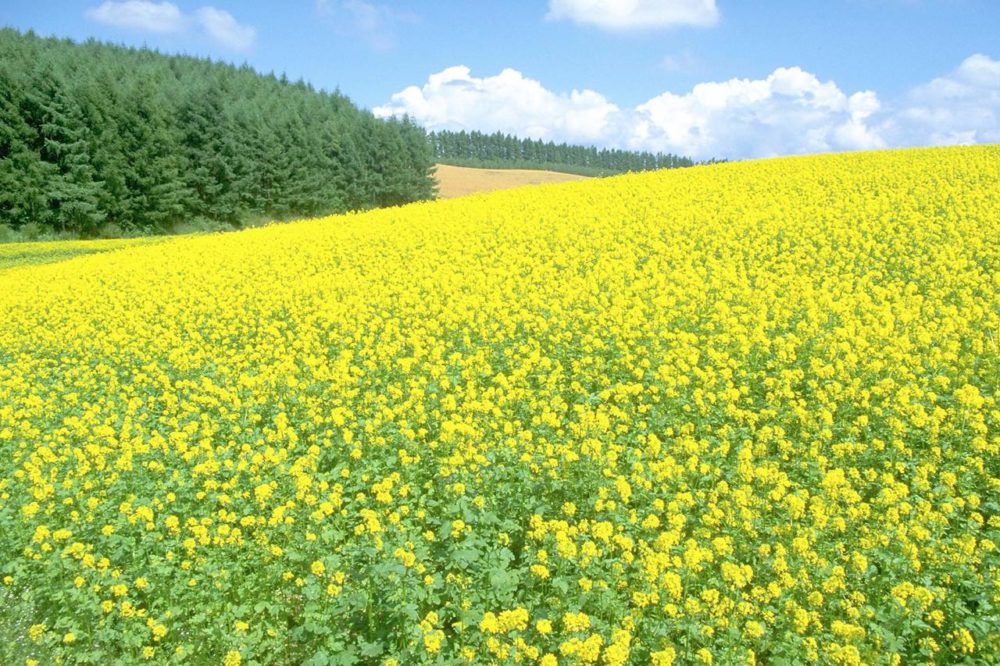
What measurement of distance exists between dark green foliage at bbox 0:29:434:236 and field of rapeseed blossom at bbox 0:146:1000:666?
32.6m

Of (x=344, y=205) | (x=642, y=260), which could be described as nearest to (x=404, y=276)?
(x=642, y=260)

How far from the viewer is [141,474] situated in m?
6.92

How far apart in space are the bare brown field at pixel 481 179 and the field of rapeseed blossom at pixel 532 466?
63.4 m

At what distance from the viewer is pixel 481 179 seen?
295 feet

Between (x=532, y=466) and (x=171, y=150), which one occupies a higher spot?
(x=171, y=150)

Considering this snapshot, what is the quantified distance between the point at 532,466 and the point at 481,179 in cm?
8684

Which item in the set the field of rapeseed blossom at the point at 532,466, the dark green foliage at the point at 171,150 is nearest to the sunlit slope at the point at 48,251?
the dark green foliage at the point at 171,150

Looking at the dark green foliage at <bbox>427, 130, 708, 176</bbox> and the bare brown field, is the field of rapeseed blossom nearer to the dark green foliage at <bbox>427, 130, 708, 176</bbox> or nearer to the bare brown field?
the bare brown field

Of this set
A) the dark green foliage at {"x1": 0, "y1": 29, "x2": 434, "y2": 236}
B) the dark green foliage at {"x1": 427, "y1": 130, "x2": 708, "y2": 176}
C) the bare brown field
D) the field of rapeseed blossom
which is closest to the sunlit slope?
the dark green foliage at {"x1": 0, "y1": 29, "x2": 434, "y2": 236}

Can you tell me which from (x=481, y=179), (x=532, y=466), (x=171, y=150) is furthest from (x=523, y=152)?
(x=532, y=466)

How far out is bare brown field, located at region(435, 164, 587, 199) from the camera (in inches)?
3051

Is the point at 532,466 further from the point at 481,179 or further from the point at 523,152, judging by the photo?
the point at 523,152

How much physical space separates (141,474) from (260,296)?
707cm

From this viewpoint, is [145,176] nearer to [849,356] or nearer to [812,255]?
[812,255]
